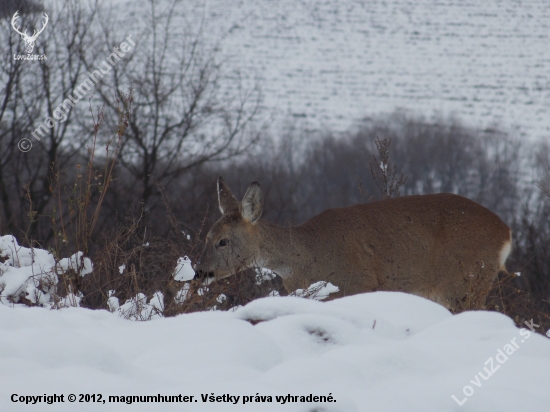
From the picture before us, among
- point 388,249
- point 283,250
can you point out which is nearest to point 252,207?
point 283,250

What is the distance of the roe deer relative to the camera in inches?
282

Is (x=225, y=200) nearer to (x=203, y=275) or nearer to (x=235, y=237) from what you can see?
(x=235, y=237)

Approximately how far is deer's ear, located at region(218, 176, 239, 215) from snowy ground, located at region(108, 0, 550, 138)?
4154 centimetres

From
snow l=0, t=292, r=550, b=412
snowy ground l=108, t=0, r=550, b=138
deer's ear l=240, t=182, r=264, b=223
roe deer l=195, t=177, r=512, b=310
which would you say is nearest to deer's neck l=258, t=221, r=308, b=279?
roe deer l=195, t=177, r=512, b=310

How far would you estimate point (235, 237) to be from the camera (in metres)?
7.56

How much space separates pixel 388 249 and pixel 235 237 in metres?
1.57

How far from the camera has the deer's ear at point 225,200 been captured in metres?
7.82

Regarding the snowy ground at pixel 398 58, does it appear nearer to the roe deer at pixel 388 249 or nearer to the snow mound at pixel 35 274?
the roe deer at pixel 388 249

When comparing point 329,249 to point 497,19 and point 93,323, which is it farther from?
point 497,19

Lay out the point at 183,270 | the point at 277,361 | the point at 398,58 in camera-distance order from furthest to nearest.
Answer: the point at 398,58
the point at 183,270
the point at 277,361

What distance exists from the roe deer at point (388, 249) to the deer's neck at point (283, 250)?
0.01 m

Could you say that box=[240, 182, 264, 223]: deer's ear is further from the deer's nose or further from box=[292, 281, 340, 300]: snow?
box=[292, 281, 340, 300]: snow

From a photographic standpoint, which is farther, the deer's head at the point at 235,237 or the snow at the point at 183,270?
the deer's head at the point at 235,237

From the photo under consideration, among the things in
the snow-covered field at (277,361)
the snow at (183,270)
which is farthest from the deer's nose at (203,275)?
the snow-covered field at (277,361)
